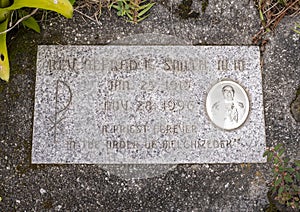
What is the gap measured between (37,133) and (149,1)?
992mm

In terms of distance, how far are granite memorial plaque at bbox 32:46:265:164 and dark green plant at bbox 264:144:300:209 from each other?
0.14 meters

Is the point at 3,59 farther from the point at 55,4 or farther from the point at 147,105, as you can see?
the point at 147,105

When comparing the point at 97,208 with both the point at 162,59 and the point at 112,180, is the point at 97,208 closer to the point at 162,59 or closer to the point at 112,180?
the point at 112,180

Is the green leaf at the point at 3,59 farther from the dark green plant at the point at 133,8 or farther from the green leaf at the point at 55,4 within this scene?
the dark green plant at the point at 133,8

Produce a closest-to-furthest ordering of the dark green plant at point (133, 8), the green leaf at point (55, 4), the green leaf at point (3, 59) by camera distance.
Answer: the green leaf at point (55, 4) → the green leaf at point (3, 59) → the dark green plant at point (133, 8)

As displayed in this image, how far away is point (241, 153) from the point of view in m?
2.11

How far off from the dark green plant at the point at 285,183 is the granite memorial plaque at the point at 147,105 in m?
0.14

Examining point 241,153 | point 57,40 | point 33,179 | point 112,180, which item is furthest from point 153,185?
point 57,40

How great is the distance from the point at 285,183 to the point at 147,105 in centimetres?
87

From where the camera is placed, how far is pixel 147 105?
2.14m

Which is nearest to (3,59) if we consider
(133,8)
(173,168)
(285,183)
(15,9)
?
(15,9)

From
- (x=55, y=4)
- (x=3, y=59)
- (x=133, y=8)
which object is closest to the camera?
(x=55, y=4)

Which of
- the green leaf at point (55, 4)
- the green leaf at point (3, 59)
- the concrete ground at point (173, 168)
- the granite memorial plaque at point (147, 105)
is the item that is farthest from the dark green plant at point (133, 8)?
the green leaf at point (3, 59)

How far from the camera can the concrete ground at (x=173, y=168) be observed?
82.6 inches
